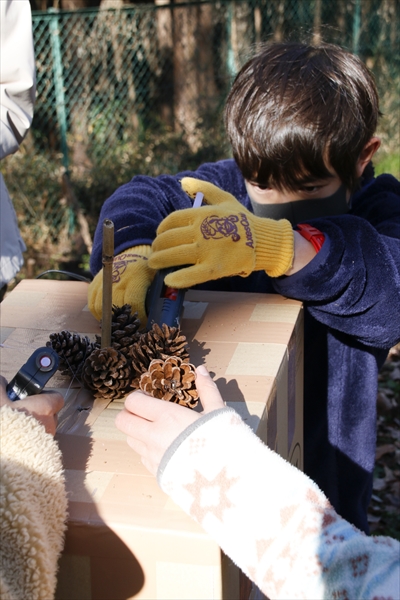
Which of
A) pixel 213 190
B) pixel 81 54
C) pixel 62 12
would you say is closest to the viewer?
pixel 213 190

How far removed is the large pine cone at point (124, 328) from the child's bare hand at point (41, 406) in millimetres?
199

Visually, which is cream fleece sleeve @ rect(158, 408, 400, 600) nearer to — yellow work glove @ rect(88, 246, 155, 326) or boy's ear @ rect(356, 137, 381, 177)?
yellow work glove @ rect(88, 246, 155, 326)

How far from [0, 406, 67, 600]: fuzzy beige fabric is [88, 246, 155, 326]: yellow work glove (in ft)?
1.51

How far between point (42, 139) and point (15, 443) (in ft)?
15.4

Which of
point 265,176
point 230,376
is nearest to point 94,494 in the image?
point 230,376

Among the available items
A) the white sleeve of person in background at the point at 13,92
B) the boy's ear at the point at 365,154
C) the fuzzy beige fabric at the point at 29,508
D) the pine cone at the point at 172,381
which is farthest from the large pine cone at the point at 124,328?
the white sleeve of person in background at the point at 13,92

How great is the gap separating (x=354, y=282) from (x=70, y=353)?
614 mm

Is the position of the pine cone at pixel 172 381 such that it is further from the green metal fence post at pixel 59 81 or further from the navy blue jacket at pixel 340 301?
the green metal fence post at pixel 59 81

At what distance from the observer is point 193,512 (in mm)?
755

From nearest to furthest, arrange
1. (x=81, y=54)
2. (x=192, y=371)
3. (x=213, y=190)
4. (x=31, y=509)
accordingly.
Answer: (x=31, y=509), (x=192, y=371), (x=213, y=190), (x=81, y=54)

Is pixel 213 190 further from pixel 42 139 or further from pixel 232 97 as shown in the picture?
pixel 42 139

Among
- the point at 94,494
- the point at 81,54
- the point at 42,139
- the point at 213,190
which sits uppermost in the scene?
the point at 213,190

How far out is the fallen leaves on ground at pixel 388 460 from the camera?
7.69ft

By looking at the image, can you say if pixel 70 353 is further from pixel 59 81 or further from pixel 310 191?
pixel 59 81
